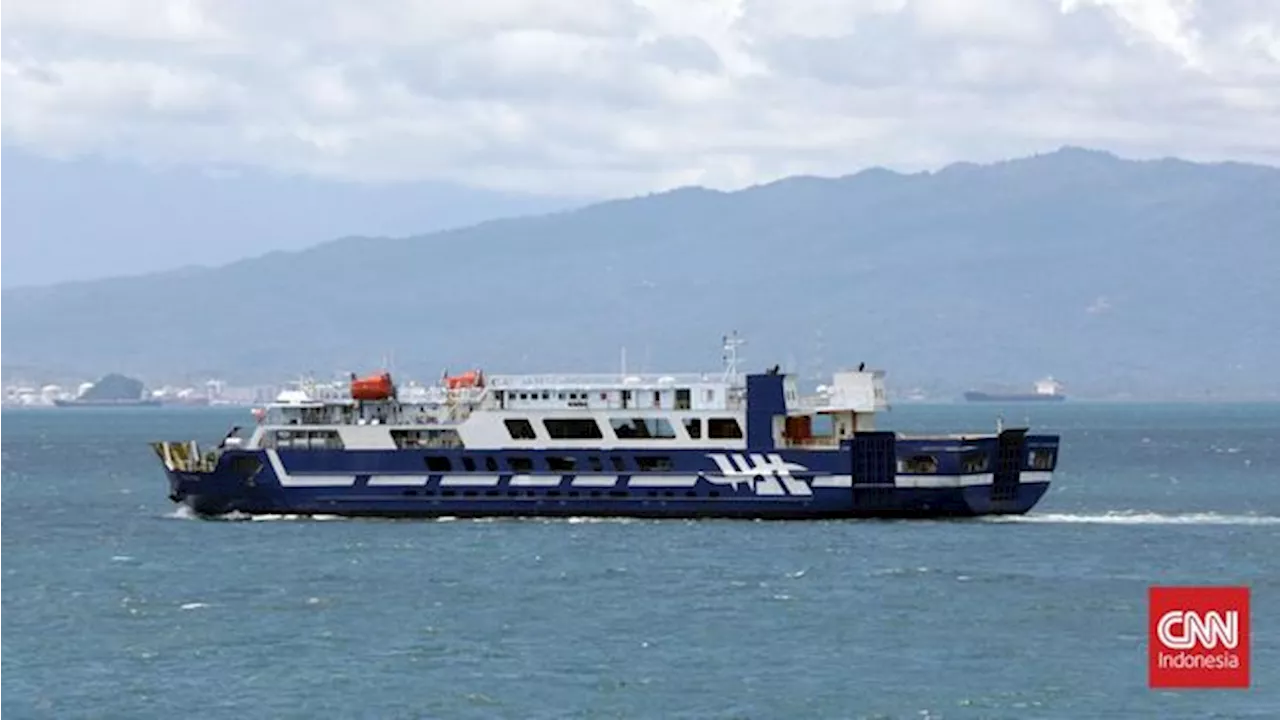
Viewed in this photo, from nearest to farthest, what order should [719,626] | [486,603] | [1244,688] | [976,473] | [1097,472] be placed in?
[1244,688]
[719,626]
[486,603]
[976,473]
[1097,472]

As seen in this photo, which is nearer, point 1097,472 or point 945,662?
point 945,662

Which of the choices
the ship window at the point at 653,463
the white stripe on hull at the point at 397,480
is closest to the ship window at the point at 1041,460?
the ship window at the point at 653,463

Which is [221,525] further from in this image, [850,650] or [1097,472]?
[1097,472]

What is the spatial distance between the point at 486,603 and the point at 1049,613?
13257 mm

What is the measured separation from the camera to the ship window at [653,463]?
3386 inches

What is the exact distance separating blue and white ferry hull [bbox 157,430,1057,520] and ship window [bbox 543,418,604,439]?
54 centimetres

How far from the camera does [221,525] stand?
8900cm

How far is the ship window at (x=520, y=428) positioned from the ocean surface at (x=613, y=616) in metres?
2.75

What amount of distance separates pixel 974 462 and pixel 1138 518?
11300mm

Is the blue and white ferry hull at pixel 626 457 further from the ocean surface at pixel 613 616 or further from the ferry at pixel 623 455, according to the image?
the ocean surface at pixel 613 616

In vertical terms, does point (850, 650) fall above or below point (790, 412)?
below

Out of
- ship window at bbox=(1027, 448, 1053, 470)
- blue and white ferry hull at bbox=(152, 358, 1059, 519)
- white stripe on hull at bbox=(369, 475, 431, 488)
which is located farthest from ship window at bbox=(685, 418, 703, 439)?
ship window at bbox=(1027, 448, 1053, 470)

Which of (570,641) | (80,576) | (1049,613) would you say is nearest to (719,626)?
(570,641)

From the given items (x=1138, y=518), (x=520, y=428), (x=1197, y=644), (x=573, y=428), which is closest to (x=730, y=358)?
(x=573, y=428)
